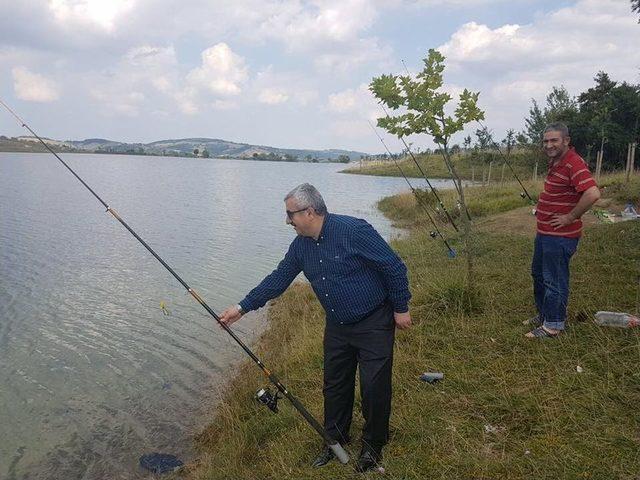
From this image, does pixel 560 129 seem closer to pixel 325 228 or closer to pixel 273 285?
pixel 325 228

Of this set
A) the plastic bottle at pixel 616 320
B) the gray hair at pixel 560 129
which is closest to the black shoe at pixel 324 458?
the plastic bottle at pixel 616 320

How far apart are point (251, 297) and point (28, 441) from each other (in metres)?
4.25

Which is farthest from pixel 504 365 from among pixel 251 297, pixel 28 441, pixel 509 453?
pixel 28 441

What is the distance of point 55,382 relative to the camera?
7727 millimetres

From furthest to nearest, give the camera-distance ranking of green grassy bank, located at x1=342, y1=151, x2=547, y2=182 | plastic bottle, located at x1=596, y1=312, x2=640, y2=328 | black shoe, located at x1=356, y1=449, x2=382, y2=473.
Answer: green grassy bank, located at x1=342, y1=151, x2=547, y2=182, plastic bottle, located at x1=596, y1=312, x2=640, y2=328, black shoe, located at x1=356, y1=449, x2=382, y2=473

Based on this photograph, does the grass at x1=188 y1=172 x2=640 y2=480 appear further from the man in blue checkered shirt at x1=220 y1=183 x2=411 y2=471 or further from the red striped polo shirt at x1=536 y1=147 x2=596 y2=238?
the red striped polo shirt at x1=536 y1=147 x2=596 y2=238

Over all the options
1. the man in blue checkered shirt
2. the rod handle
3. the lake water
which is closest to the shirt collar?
the man in blue checkered shirt

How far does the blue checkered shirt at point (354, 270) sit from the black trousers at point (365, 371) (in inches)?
4.7

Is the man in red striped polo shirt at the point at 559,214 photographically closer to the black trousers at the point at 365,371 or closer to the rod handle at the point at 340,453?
the black trousers at the point at 365,371

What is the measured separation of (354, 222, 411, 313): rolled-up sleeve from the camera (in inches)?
139

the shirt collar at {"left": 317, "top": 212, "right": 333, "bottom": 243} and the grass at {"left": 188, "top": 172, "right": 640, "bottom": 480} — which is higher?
the shirt collar at {"left": 317, "top": 212, "right": 333, "bottom": 243}

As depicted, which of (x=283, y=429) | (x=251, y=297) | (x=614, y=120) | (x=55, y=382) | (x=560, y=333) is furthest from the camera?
(x=614, y=120)

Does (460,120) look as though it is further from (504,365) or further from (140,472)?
(140,472)

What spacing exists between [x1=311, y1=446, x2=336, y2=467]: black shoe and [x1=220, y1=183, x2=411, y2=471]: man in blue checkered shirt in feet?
1.10
